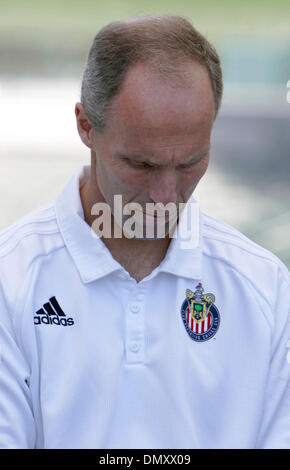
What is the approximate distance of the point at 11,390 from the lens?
177cm

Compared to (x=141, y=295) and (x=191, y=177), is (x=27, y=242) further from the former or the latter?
(x=191, y=177)

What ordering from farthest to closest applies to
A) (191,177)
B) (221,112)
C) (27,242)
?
(221,112) < (27,242) < (191,177)

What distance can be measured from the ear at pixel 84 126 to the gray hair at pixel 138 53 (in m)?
0.03

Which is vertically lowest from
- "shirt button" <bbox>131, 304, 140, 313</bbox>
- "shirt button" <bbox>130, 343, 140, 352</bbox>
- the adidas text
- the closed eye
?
"shirt button" <bbox>130, 343, 140, 352</bbox>

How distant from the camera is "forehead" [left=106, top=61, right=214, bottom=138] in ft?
5.41

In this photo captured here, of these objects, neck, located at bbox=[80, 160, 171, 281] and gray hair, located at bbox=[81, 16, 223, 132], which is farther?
neck, located at bbox=[80, 160, 171, 281]

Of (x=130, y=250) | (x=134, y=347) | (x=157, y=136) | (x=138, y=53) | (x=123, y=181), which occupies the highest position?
(x=138, y=53)

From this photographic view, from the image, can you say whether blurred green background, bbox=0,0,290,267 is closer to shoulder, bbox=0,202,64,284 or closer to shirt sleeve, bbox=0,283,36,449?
shoulder, bbox=0,202,64,284

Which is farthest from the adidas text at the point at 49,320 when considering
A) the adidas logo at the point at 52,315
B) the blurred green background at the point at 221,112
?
the blurred green background at the point at 221,112

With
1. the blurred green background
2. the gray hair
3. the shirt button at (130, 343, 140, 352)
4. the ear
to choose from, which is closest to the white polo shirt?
the shirt button at (130, 343, 140, 352)

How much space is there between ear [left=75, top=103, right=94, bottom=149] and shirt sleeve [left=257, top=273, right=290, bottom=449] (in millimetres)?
553

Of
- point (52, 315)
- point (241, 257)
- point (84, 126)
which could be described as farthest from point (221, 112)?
point (52, 315)

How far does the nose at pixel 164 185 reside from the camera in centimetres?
171

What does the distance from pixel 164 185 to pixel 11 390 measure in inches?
20.4
